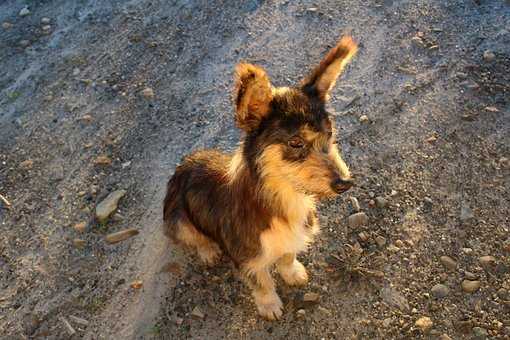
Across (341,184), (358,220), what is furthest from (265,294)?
(341,184)

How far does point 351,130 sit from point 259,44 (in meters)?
2.16

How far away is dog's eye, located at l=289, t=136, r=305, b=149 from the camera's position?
3828mm

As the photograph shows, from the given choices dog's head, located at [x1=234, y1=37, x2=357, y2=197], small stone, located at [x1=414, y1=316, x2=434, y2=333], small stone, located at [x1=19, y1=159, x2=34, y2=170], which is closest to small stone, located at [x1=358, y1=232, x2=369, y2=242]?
small stone, located at [x1=414, y1=316, x2=434, y2=333]

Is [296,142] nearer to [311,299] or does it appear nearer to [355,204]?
[311,299]

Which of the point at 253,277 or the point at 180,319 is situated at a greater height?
the point at 253,277

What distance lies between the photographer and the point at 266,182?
4.04m

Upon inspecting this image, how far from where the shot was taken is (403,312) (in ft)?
16.4

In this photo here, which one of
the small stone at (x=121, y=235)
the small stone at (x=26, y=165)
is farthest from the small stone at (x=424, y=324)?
the small stone at (x=26, y=165)

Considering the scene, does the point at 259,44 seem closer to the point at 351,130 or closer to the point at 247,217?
the point at 351,130

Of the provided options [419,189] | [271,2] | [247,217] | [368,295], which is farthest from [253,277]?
[271,2]

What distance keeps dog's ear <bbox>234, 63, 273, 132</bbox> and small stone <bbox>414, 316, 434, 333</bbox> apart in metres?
2.54

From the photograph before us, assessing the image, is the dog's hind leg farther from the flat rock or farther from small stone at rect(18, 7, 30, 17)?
small stone at rect(18, 7, 30, 17)

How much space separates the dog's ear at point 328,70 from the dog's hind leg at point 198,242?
1.94 m

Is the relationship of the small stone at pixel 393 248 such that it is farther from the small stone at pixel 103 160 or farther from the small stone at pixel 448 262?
the small stone at pixel 103 160
